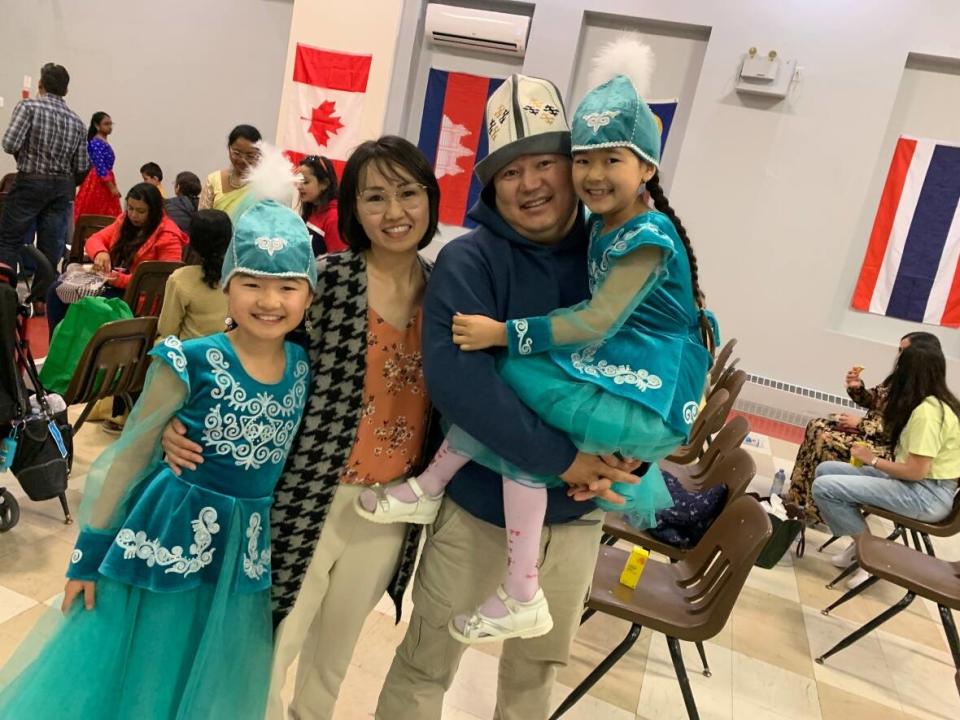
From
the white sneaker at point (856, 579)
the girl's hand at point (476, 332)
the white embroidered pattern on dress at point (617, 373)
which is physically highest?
the girl's hand at point (476, 332)

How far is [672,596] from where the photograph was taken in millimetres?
2172

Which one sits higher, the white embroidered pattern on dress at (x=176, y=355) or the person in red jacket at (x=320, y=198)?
the person in red jacket at (x=320, y=198)

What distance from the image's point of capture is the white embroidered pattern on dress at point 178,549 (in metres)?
1.33

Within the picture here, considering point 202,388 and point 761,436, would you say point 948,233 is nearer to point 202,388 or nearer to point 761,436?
point 761,436

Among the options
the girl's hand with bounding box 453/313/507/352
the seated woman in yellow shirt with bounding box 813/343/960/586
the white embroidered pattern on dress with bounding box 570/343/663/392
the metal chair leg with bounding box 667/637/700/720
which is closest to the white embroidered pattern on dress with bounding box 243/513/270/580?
the girl's hand with bounding box 453/313/507/352

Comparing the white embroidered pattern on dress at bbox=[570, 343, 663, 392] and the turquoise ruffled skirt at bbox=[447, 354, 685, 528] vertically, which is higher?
the white embroidered pattern on dress at bbox=[570, 343, 663, 392]

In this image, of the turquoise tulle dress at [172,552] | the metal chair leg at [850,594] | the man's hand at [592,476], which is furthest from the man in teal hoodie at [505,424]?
the metal chair leg at [850,594]

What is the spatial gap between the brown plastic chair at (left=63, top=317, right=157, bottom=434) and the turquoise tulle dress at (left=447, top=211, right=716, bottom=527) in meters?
2.07

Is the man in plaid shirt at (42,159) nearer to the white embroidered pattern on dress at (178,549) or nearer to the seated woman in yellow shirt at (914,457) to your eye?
the white embroidered pattern on dress at (178,549)

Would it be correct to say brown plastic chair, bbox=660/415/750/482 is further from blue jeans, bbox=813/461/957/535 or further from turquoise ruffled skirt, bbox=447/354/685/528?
turquoise ruffled skirt, bbox=447/354/685/528

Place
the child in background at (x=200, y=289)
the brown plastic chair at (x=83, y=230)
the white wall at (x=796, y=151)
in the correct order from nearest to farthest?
the child in background at (x=200, y=289) < the brown plastic chair at (x=83, y=230) < the white wall at (x=796, y=151)

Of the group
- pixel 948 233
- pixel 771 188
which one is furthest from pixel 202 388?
pixel 948 233

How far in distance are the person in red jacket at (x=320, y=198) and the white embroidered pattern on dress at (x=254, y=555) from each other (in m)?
1.96

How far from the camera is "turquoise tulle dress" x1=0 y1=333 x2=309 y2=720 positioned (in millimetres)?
1321
